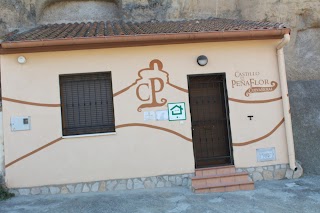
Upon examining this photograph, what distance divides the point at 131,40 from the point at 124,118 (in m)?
1.84

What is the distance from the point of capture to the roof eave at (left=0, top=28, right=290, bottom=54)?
666 centimetres

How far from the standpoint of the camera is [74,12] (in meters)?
11.1

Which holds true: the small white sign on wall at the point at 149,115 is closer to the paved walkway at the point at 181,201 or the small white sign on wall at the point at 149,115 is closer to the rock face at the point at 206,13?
the paved walkway at the point at 181,201

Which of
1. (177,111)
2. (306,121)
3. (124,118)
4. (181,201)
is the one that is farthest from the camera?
(306,121)

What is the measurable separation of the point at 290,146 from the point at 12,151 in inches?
260

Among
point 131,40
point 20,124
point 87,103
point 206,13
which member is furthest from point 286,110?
point 20,124

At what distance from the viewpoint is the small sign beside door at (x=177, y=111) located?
7137 millimetres

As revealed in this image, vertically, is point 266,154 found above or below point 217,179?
above

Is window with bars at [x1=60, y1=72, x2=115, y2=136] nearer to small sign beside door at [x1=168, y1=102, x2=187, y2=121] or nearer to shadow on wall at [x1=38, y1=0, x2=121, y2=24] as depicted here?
small sign beside door at [x1=168, y1=102, x2=187, y2=121]

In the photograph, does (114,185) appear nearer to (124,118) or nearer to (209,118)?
(124,118)

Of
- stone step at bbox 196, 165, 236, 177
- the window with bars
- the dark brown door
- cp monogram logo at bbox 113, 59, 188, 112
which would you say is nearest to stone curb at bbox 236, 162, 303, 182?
stone step at bbox 196, 165, 236, 177

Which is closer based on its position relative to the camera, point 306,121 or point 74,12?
point 306,121

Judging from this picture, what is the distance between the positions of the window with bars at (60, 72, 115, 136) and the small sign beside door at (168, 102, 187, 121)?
1.41 m

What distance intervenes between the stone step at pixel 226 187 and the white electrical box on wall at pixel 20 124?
4081 millimetres
